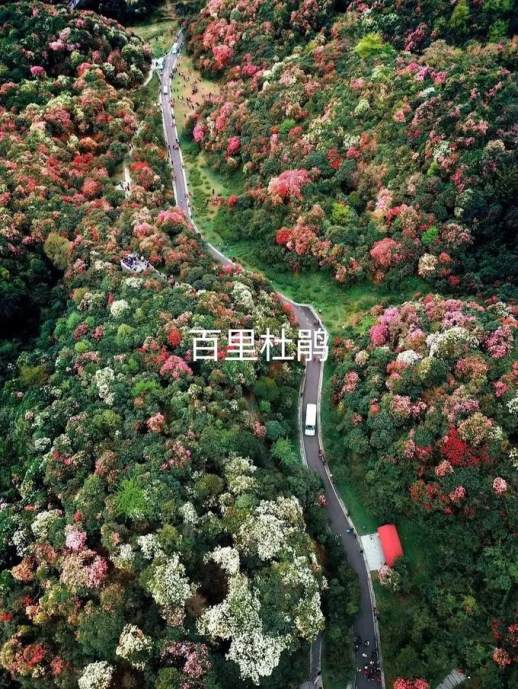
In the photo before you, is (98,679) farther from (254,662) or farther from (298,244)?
(298,244)

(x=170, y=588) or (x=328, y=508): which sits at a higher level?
(x=170, y=588)

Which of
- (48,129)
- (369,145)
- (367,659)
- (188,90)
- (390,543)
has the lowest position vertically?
(367,659)

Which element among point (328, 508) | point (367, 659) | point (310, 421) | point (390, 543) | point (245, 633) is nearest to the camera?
point (245, 633)

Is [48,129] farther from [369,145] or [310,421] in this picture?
[310,421]

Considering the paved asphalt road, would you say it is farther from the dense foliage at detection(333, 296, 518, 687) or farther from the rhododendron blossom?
the rhododendron blossom

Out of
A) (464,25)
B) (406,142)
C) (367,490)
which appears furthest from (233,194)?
(367,490)

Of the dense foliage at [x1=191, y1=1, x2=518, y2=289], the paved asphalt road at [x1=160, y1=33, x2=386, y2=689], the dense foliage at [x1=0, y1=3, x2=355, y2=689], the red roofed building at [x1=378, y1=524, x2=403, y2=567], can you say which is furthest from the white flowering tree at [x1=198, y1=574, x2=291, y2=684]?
the dense foliage at [x1=191, y1=1, x2=518, y2=289]

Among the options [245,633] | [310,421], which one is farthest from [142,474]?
[310,421]

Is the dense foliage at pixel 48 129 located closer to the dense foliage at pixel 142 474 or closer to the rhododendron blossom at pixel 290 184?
the dense foliage at pixel 142 474
